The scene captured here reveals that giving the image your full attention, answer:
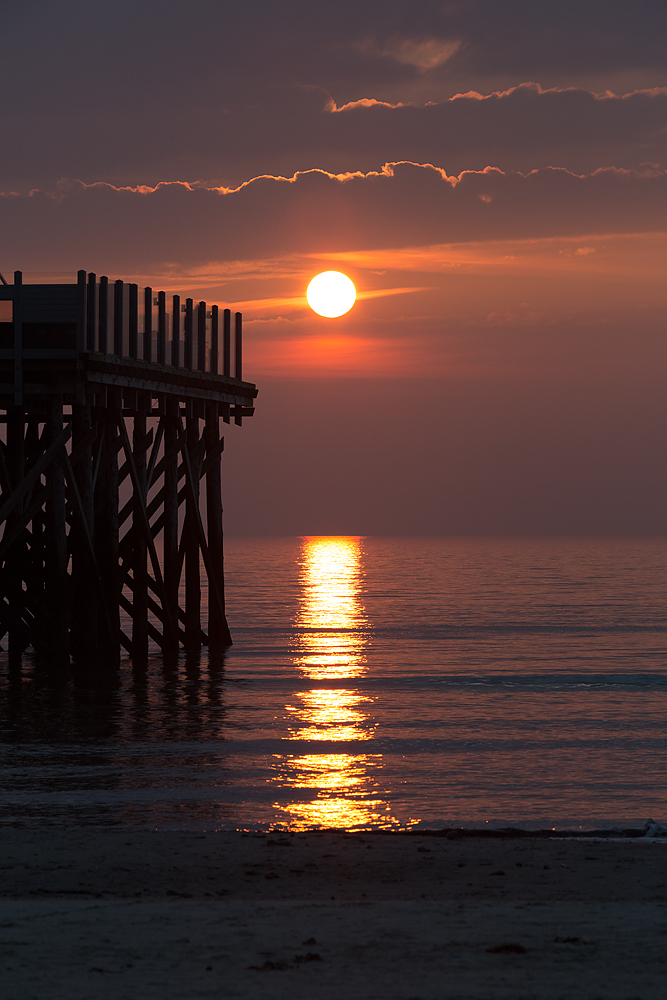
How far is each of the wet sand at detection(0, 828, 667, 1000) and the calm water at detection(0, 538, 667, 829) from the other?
1.63 metres

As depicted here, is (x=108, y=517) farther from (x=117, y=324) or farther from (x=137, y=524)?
(x=117, y=324)

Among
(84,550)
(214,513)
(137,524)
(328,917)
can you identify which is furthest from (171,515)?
(328,917)

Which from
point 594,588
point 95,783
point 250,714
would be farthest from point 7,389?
point 594,588

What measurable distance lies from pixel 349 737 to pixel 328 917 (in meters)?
10.6

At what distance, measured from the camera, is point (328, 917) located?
772cm

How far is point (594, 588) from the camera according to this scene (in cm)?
7656

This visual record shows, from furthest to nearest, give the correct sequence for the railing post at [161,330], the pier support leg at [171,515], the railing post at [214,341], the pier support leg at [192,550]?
the railing post at [214,341]
the pier support leg at [192,550]
the pier support leg at [171,515]
the railing post at [161,330]

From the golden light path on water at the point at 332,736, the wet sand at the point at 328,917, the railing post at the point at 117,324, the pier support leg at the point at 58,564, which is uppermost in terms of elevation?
the railing post at the point at 117,324

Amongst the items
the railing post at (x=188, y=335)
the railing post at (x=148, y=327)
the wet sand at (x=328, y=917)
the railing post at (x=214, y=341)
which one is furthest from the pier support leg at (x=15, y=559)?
the wet sand at (x=328, y=917)

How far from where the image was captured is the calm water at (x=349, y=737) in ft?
41.7

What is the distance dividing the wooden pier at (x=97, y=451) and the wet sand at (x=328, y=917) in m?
10.6

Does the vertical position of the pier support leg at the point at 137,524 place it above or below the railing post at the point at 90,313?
below

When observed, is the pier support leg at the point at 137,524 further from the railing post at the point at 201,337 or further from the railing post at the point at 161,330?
the railing post at the point at 201,337

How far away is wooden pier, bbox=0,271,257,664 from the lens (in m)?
20.5
